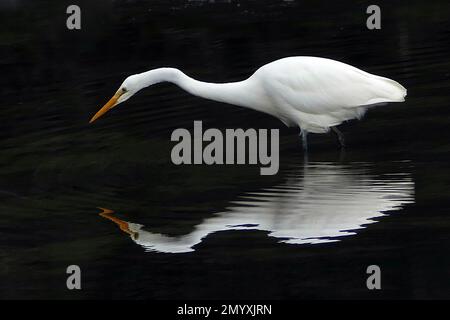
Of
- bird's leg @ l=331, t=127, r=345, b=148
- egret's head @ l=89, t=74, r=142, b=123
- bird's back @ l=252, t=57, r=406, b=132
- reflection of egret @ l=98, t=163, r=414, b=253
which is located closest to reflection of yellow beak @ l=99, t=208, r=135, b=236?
reflection of egret @ l=98, t=163, r=414, b=253

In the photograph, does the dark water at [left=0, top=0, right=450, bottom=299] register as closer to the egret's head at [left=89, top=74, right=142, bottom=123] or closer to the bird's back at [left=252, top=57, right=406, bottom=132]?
Answer: the bird's back at [left=252, top=57, right=406, bottom=132]

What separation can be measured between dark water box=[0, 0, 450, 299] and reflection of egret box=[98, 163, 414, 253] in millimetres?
26

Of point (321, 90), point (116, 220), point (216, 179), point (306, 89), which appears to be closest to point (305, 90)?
point (306, 89)

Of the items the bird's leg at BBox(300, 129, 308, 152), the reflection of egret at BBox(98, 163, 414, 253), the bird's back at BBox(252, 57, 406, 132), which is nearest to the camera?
the reflection of egret at BBox(98, 163, 414, 253)

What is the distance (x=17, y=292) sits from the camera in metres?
9.59

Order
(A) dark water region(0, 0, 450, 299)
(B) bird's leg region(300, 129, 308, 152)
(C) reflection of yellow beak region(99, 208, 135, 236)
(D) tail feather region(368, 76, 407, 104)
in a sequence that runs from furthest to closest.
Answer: (B) bird's leg region(300, 129, 308, 152) < (D) tail feather region(368, 76, 407, 104) < (C) reflection of yellow beak region(99, 208, 135, 236) < (A) dark water region(0, 0, 450, 299)

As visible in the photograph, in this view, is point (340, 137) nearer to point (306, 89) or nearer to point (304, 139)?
point (304, 139)

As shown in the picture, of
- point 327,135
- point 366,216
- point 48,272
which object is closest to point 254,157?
point 327,135

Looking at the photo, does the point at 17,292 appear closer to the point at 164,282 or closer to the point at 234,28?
the point at 164,282

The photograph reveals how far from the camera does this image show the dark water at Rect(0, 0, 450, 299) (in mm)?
9703

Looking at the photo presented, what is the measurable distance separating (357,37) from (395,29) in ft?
2.33

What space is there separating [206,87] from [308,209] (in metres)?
2.86

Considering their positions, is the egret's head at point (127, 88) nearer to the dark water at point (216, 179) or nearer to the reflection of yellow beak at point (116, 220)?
the dark water at point (216, 179)

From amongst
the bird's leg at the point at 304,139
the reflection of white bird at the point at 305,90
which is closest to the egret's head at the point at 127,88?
the reflection of white bird at the point at 305,90
